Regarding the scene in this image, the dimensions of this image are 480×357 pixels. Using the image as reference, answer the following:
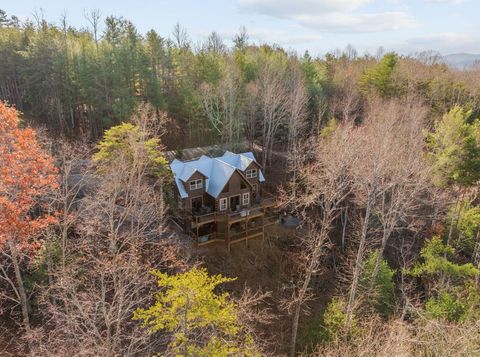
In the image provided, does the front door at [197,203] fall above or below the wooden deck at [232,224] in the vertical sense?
above

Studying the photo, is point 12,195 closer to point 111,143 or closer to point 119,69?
point 111,143

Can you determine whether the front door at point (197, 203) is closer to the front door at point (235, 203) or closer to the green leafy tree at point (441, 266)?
the front door at point (235, 203)

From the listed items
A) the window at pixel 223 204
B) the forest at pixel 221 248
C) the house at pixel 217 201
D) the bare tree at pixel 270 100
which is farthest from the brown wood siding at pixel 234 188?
the bare tree at pixel 270 100

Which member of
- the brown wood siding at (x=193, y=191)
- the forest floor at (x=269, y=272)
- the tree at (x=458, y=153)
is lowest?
the forest floor at (x=269, y=272)

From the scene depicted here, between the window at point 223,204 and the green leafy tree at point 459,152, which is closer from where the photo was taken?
the green leafy tree at point 459,152

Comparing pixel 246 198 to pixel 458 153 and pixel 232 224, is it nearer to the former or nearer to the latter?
pixel 232 224
